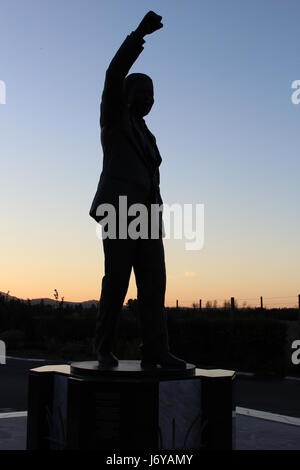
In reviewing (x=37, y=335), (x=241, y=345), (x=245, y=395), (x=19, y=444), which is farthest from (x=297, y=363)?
(x=37, y=335)

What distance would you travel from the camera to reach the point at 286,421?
7.13 metres

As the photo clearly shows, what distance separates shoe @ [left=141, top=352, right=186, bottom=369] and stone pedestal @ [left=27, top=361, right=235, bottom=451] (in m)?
0.11

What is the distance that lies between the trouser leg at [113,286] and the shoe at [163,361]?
351mm

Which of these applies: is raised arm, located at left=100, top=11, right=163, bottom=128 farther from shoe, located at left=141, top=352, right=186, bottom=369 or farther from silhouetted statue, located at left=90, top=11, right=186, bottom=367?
shoe, located at left=141, top=352, right=186, bottom=369

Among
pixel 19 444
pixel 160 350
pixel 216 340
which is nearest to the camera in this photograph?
pixel 160 350

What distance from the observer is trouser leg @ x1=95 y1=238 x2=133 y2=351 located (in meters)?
4.98

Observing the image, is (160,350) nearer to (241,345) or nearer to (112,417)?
(112,417)

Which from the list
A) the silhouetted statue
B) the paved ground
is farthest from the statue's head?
the paved ground

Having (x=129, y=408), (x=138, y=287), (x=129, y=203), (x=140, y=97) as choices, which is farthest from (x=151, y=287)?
(x=140, y=97)

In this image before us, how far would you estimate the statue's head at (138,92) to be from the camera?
523cm

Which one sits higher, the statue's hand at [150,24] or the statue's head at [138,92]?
the statue's hand at [150,24]

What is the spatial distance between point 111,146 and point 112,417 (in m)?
2.43

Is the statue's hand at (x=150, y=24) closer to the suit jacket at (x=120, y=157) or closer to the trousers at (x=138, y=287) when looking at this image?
the suit jacket at (x=120, y=157)

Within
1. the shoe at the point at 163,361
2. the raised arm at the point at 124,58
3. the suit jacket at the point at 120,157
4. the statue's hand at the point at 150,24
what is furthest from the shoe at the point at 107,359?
the statue's hand at the point at 150,24
